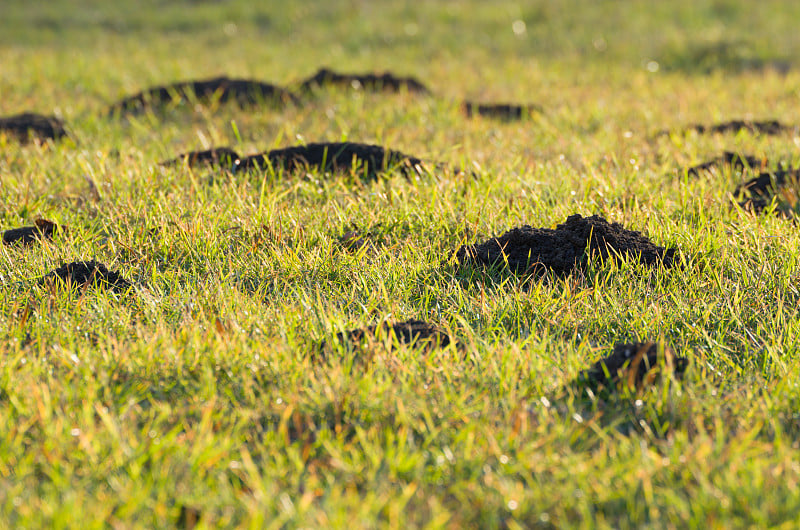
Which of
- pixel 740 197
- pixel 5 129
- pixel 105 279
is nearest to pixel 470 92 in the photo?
pixel 740 197

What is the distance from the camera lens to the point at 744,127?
5.16 metres

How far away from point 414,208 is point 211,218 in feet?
3.22

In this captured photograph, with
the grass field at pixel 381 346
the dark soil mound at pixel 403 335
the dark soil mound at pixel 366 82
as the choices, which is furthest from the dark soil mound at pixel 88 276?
the dark soil mound at pixel 366 82

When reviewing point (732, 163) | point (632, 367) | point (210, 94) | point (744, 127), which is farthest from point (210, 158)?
point (744, 127)

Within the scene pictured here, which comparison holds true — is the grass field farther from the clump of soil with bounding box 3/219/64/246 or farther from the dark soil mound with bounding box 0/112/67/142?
the dark soil mound with bounding box 0/112/67/142

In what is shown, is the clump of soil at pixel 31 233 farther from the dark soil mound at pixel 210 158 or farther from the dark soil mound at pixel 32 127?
the dark soil mound at pixel 32 127

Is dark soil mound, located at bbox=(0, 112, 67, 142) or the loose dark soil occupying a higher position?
dark soil mound, located at bbox=(0, 112, 67, 142)

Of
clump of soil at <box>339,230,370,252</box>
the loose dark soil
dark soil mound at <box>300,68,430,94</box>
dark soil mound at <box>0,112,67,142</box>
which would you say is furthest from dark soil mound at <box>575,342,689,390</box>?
dark soil mound at <box>300,68,430,94</box>

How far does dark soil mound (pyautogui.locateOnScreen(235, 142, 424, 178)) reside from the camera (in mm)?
4125

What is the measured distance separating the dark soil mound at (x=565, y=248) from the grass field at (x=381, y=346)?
7cm

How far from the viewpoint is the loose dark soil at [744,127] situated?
5164mm

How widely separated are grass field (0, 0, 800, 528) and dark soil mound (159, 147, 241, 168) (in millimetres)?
184

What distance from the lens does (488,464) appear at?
185 cm

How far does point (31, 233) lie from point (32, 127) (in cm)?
208
